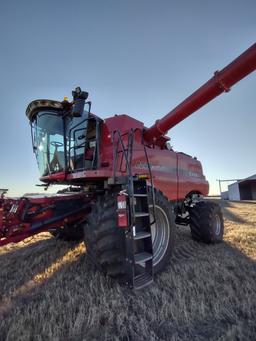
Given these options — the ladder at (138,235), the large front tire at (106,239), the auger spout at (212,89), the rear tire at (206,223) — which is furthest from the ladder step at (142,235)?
the rear tire at (206,223)

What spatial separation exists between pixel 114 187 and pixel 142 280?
1.42 meters

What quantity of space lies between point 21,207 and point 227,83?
3.66 metres

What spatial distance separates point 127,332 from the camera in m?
2.00

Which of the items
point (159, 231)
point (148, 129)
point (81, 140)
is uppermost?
point (148, 129)

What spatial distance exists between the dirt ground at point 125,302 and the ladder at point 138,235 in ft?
0.60

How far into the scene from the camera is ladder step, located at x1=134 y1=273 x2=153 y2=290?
2.72 m

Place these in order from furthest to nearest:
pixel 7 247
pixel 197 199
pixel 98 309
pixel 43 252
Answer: pixel 197 199, pixel 7 247, pixel 43 252, pixel 98 309

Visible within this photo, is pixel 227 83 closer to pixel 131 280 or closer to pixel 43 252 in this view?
pixel 131 280

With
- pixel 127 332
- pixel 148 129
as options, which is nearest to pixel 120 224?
pixel 127 332

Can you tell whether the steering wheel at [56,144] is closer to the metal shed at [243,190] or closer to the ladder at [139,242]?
the ladder at [139,242]

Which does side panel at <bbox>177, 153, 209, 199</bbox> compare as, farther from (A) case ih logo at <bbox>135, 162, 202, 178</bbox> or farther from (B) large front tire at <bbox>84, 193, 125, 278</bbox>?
(B) large front tire at <bbox>84, 193, 125, 278</bbox>

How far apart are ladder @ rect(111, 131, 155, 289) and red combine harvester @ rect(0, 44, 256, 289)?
0.04 feet

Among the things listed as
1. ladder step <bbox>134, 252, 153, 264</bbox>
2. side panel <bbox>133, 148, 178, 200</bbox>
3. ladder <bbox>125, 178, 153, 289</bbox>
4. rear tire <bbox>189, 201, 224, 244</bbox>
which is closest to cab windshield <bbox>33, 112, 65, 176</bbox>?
side panel <bbox>133, 148, 178, 200</bbox>

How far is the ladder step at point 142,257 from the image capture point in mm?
2830
